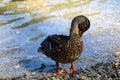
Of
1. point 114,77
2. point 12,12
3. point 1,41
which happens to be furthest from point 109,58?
point 12,12

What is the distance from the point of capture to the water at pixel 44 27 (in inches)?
246

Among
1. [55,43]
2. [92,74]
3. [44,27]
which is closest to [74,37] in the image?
[55,43]

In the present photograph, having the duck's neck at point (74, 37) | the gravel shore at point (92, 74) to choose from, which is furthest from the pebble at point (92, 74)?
the duck's neck at point (74, 37)

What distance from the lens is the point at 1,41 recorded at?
24.0 feet

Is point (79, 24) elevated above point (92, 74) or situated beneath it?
elevated above

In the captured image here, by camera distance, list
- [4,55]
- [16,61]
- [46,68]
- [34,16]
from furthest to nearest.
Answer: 1. [34,16]
2. [4,55]
3. [16,61]
4. [46,68]

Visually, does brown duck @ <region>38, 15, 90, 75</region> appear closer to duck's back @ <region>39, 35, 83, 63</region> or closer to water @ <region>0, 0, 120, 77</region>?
duck's back @ <region>39, 35, 83, 63</region>

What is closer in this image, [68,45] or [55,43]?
[68,45]

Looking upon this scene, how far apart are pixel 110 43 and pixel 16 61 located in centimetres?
181

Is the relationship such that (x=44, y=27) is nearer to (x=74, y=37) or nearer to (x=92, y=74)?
(x=74, y=37)

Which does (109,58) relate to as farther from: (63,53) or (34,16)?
(34,16)

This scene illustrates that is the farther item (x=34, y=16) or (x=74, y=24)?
(x=34, y=16)

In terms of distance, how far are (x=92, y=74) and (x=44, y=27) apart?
10.1 feet

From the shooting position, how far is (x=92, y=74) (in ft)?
16.5
